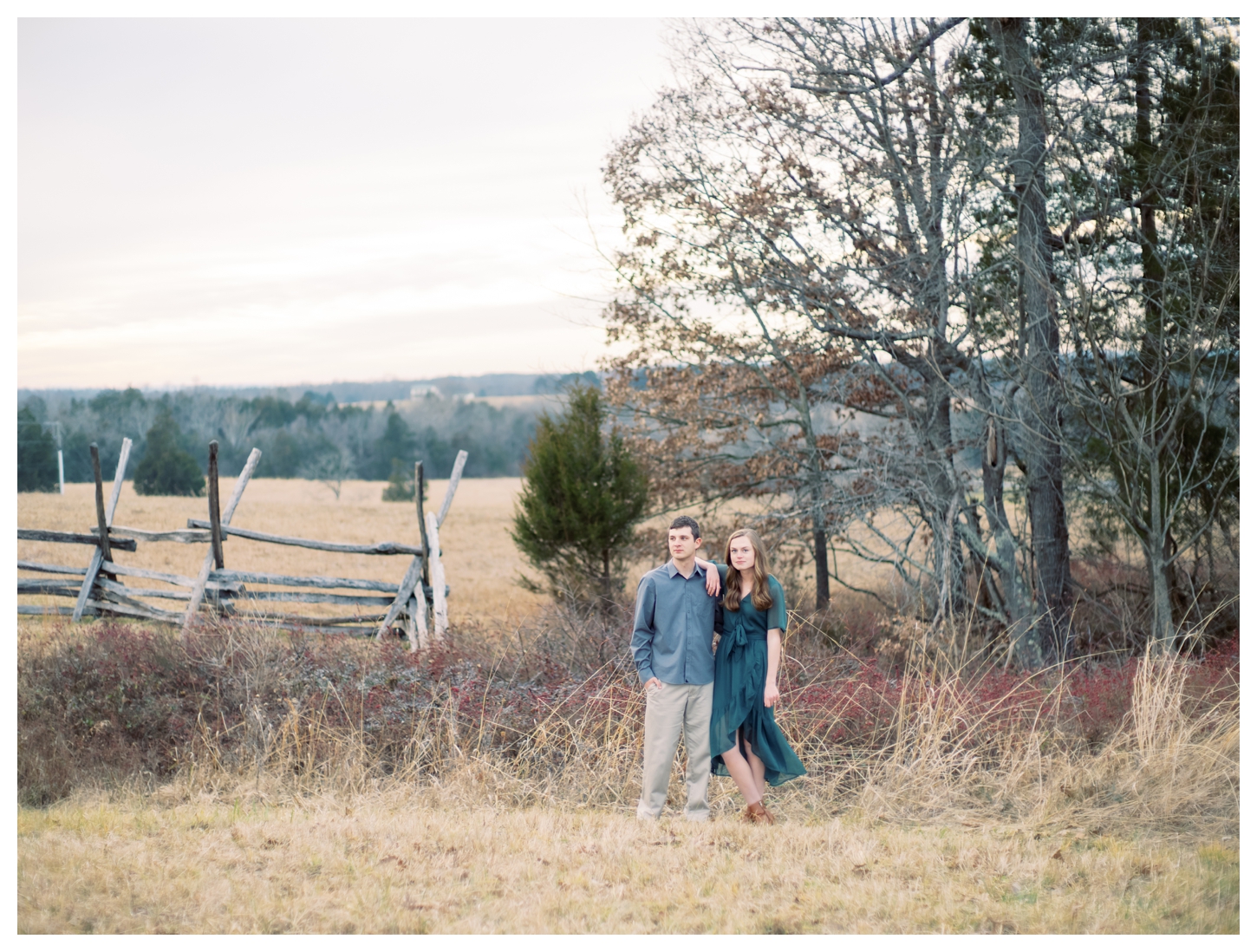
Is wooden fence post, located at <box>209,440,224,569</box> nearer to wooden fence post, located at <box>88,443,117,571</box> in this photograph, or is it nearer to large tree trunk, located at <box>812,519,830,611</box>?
wooden fence post, located at <box>88,443,117,571</box>

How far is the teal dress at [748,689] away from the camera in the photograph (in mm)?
4926

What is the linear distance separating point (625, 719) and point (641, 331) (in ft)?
24.5

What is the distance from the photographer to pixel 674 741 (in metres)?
4.93

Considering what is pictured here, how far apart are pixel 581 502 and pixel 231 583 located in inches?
204

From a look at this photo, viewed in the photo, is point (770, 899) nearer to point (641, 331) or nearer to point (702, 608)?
point (702, 608)

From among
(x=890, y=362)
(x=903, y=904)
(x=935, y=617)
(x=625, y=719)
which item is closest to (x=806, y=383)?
(x=890, y=362)

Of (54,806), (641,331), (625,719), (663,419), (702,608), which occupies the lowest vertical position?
(54,806)

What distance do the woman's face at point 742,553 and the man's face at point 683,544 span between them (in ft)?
0.59

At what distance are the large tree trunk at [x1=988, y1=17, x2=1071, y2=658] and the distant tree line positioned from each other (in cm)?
1907

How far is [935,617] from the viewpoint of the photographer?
9.23 metres

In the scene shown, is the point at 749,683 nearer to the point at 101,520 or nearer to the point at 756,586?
the point at 756,586

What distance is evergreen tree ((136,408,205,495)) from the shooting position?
30938 millimetres

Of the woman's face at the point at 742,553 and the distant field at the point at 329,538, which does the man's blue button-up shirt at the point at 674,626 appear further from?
the distant field at the point at 329,538

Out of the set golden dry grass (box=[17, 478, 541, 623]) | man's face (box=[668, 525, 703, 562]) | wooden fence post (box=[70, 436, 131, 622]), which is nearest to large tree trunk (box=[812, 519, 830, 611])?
golden dry grass (box=[17, 478, 541, 623])
